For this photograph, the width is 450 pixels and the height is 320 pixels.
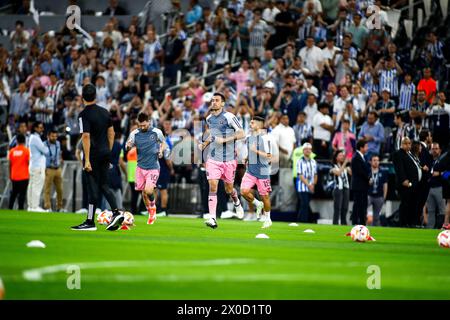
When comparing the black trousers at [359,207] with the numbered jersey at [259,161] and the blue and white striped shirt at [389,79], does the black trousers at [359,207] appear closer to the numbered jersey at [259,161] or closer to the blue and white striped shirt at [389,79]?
the blue and white striped shirt at [389,79]

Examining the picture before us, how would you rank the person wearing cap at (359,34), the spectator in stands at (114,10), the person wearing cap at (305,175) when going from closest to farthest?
the person wearing cap at (305,175) → the person wearing cap at (359,34) → the spectator in stands at (114,10)

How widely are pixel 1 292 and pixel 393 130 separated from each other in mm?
22384

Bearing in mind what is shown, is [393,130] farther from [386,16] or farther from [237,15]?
[237,15]

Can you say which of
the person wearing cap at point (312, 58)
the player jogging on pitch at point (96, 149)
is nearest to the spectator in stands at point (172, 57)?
the person wearing cap at point (312, 58)

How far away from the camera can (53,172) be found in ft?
106

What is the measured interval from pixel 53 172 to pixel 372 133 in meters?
9.85

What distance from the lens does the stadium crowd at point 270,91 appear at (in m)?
29.3

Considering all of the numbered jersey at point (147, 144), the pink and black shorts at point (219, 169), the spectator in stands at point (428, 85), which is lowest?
the pink and black shorts at point (219, 169)

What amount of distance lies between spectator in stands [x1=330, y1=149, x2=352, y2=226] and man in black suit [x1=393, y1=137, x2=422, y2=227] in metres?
1.52

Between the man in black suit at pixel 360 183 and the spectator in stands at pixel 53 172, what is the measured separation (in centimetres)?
937

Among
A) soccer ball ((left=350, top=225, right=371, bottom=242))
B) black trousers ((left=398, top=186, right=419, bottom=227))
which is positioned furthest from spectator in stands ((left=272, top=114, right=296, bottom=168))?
soccer ball ((left=350, top=225, right=371, bottom=242))

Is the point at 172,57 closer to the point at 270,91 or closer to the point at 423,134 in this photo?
the point at 270,91

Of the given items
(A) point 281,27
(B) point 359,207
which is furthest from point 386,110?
(A) point 281,27
